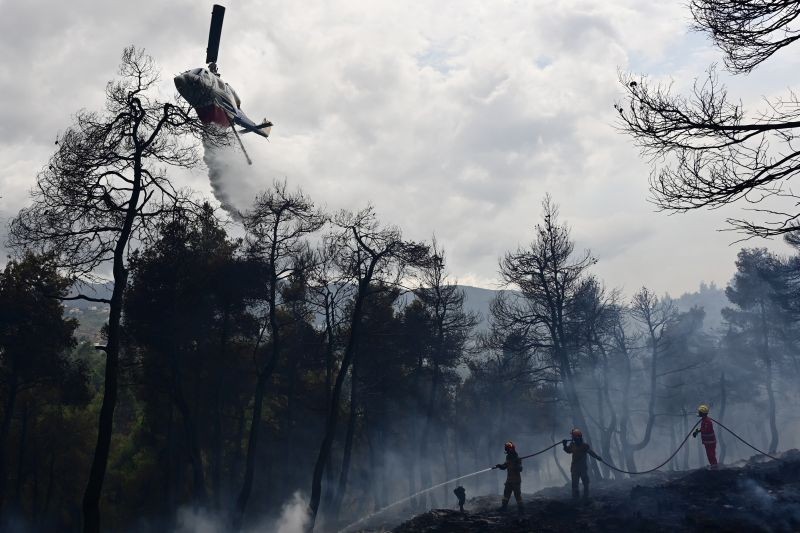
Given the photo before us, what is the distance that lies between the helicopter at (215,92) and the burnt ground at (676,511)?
21537mm

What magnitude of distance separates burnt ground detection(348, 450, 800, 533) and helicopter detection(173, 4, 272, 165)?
2154cm

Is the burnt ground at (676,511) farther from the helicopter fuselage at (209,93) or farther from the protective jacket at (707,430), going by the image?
the helicopter fuselage at (209,93)

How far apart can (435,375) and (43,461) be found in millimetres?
19111

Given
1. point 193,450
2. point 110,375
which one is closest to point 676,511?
point 110,375

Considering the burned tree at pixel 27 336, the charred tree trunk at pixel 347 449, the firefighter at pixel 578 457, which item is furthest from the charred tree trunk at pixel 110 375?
the charred tree trunk at pixel 347 449

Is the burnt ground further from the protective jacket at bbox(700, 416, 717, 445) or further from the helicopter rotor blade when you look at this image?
the helicopter rotor blade

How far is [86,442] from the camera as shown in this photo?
94.5 feet

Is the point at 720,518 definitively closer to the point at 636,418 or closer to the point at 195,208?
the point at 195,208

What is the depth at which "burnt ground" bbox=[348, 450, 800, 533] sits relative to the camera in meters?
11.3

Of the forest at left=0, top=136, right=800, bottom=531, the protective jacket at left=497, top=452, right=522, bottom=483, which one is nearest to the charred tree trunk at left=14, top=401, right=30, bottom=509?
the forest at left=0, top=136, right=800, bottom=531

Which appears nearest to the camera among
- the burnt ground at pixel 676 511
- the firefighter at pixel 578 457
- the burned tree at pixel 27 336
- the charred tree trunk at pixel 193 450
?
the burnt ground at pixel 676 511

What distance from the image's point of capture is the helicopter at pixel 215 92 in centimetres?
3042

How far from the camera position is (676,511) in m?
12.7

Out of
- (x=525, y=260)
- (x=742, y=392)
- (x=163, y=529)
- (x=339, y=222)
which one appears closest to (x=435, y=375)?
(x=525, y=260)
